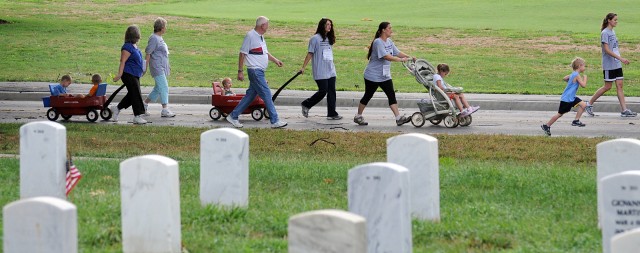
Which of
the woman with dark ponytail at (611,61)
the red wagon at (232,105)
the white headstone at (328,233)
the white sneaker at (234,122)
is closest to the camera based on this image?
the white headstone at (328,233)

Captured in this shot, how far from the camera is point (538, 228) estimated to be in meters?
8.66

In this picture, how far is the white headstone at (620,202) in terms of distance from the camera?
6.82 m

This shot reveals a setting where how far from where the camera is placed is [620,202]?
22.6ft

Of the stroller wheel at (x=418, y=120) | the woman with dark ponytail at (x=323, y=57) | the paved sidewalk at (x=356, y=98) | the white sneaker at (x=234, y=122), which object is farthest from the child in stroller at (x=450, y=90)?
the paved sidewalk at (x=356, y=98)

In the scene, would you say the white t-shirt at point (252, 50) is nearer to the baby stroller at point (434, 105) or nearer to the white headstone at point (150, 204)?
the baby stroller at point (434, 105)

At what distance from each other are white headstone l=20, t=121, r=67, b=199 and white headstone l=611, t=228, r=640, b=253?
16.8 ft

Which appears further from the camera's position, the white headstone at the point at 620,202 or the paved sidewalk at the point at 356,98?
the paved sidewalk at the point at 356,98

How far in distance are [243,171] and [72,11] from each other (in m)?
39.9

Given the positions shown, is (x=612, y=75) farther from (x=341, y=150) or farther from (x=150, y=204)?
(x=150, y=204)

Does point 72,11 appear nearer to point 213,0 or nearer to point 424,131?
point 213,0

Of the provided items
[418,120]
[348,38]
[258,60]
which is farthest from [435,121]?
[348,38]

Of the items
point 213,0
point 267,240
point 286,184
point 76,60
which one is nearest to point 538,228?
point 267,240

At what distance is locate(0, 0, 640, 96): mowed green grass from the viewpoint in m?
26.9

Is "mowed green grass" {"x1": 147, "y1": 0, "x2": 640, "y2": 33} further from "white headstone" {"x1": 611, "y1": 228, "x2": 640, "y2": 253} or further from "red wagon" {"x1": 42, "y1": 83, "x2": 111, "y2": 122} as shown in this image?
"white headstone" {"x1": 611, "y1": 228, "x2": 640, "y2": 253}
